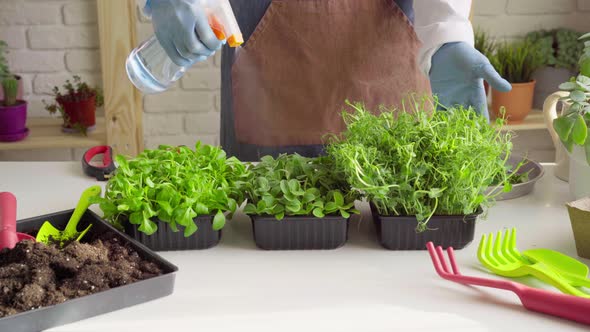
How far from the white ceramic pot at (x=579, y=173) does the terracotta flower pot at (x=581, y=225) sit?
0.14 metres

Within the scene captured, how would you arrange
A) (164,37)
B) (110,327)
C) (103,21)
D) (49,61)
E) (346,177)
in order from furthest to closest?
(49,61) < (103,21) < (164,37) < (346,177) < (110,327)

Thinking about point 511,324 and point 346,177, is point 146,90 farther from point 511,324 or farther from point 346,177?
point 511,324

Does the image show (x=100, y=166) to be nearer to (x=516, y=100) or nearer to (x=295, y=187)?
(x=295, y=187)

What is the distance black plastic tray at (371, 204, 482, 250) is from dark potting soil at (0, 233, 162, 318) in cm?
33

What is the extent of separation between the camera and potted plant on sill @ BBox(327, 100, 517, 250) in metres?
1.02

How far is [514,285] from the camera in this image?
92 cm

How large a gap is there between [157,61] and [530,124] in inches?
→ 70.2

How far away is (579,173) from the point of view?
3.93 ft

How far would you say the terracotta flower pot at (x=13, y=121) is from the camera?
2473mm

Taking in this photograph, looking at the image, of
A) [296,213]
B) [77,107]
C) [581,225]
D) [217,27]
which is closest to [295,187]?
[296,213]

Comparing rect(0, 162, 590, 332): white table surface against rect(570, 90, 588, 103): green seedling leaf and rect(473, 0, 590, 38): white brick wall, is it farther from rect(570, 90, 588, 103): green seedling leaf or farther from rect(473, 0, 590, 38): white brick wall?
rect(473, 0, 590, 38): white brick wall

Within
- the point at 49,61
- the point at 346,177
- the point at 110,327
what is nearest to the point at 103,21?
the point at 49,61

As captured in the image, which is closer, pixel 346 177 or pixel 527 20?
pixel 346 177

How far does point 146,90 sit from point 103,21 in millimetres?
1148
